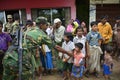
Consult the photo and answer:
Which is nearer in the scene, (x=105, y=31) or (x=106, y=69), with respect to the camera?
(x=106, y=69)

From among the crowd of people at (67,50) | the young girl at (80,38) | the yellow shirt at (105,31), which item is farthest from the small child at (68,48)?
the yellow shirt at (105,31)

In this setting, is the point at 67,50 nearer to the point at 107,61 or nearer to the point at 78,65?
the point at 78,65

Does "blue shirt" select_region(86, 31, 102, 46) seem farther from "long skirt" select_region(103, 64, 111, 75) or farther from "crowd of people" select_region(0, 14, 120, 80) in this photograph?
"long skirt" select_region(103, 64, 111, 75)

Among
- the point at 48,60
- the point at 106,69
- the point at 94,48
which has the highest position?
the point at 94,48

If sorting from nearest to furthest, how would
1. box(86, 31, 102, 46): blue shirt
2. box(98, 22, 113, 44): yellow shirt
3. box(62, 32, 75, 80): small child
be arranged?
box(62, 32, 75, 80): small child
box(86, 31, 102, 46): blue shirt
box(98, 22, 113, 44): yellow shirt

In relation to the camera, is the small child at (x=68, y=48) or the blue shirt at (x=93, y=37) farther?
the blue shirt at (x=93, y=37)

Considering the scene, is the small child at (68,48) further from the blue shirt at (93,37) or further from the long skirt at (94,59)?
the long skirt at (94,59)

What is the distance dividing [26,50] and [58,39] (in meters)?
3.35

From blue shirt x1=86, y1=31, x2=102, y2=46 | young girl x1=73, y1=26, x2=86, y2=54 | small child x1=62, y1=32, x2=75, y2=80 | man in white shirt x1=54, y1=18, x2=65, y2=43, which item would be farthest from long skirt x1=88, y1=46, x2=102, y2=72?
man in white shirt x1=54, y1=18, x2=65, y2=43

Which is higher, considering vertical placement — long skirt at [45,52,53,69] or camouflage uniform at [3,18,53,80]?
camouflage uniform at [3,18,53,80]

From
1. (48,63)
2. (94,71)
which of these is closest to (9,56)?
(48,63)

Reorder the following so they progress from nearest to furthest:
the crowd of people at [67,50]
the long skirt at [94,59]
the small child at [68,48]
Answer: the crowd of people at [67,50] < the small child at [68,48] < the long skirt at [94,59]

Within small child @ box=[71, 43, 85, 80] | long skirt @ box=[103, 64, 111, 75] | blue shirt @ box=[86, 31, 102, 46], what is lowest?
long skirt @ box=[103, 64, 111, 75]

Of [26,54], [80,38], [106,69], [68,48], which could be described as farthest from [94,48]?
[26,54]
